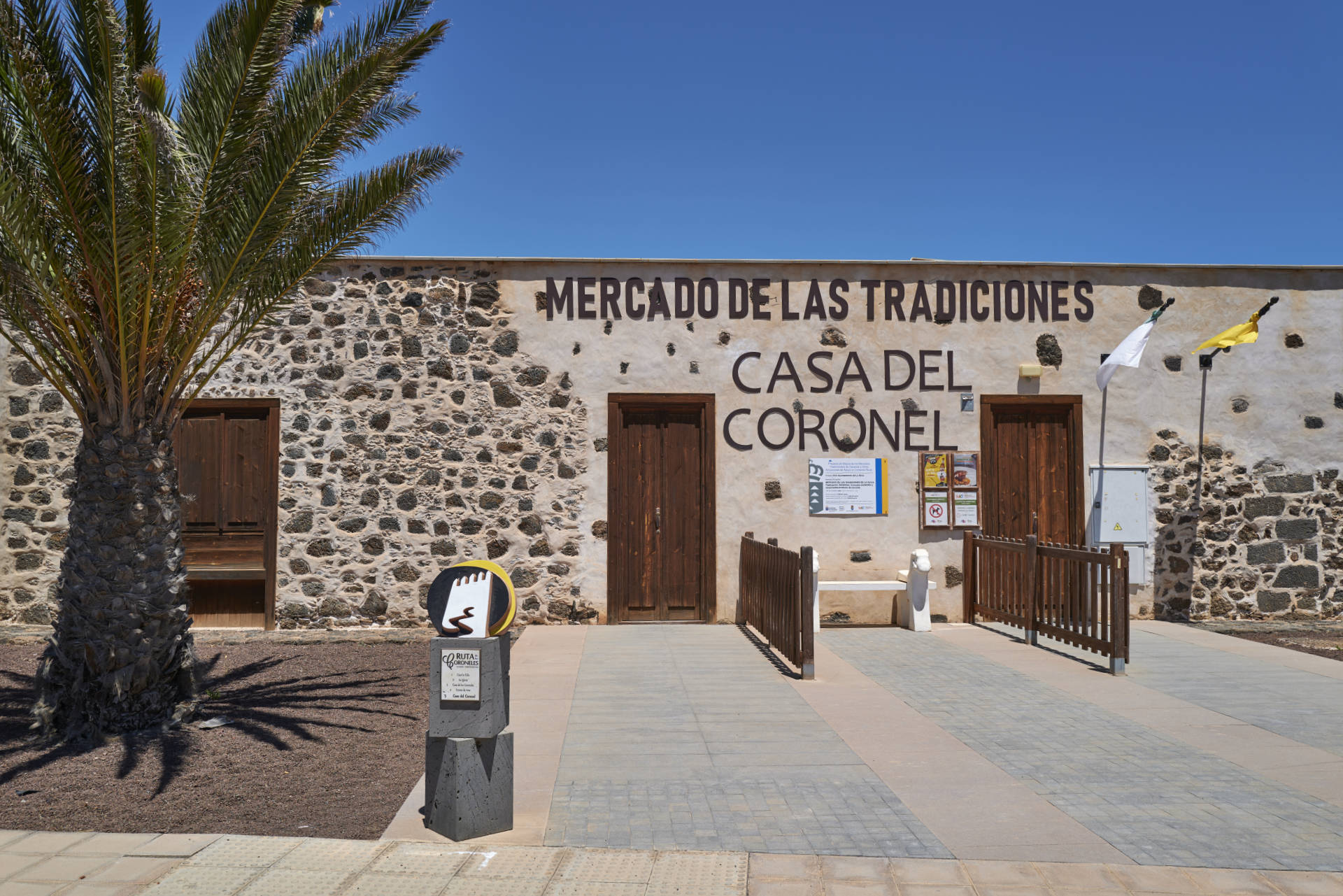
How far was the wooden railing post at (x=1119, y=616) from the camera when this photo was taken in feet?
26.1

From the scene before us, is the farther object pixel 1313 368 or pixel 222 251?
pixel 1313 368

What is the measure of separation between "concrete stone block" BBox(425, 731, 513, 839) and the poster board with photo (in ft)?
24.0

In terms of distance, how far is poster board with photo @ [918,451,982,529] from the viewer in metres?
10.9

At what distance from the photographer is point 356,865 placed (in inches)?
156

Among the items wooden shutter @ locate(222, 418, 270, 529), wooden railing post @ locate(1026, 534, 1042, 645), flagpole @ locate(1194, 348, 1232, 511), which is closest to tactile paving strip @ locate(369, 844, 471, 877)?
wooden railing post @ locate(1026, 534, 1042, 645)

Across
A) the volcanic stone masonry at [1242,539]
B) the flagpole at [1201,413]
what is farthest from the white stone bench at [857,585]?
the flagpole at [1201,413]

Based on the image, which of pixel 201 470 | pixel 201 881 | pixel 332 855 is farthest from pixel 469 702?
pixel 201 470

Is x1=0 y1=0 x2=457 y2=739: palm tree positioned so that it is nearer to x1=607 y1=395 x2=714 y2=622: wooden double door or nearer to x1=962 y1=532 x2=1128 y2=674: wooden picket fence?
x1=607 y1=395 x2=714 y2=622: wooden double door

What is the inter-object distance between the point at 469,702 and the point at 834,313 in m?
7.58

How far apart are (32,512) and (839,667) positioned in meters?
8.31

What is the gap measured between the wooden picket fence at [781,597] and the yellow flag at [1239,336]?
5.37m

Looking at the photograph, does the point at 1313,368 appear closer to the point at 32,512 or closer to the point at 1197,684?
the point at 1197,684

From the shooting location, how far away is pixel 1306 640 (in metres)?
9.88

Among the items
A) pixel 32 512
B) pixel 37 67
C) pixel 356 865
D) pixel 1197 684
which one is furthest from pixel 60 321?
pixel 1197 684
